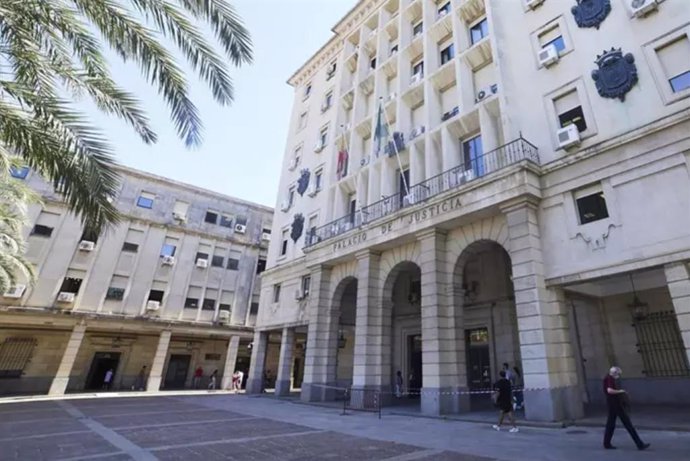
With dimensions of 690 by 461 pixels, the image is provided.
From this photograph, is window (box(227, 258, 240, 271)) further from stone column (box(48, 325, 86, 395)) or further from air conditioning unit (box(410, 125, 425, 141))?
air conditioning unit (box(410, 125, 425, 141))

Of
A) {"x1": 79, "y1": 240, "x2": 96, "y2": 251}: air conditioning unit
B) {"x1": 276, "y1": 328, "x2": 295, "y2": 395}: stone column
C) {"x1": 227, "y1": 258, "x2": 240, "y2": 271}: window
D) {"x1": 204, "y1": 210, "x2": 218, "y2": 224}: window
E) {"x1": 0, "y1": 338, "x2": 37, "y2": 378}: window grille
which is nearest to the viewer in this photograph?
{"x1": 276, "y1": 328, "x2": 295, "y2": 395}: stone column

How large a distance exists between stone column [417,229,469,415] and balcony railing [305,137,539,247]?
7.01 ft

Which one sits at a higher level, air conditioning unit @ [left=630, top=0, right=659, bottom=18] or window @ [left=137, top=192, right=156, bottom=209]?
window @ [left=137, top=192, right=156, bottom=209]

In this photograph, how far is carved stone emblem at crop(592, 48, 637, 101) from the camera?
37.8ft

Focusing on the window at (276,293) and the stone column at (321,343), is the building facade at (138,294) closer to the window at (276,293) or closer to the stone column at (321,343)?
the window at (276,293)

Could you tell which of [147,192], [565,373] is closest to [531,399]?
[565,373]

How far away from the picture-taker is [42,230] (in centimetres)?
2622

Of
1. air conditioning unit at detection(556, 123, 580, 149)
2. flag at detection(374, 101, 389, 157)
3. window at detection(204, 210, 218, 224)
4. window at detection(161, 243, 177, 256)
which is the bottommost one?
air conditioning unit at detection(556, 123, 580, 149)

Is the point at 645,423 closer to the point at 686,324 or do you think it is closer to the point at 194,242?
the point at 686,324

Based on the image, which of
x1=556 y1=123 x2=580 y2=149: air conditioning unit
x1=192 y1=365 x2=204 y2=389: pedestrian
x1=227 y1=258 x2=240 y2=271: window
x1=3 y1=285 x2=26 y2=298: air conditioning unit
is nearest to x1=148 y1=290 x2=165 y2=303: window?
x1=227 y1=258 x2=240 y2=271: window

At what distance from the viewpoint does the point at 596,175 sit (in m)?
11.3

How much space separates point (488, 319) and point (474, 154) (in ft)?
23.1

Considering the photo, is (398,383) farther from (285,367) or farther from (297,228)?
(297,228)

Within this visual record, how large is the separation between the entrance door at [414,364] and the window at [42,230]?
83.2 ft
